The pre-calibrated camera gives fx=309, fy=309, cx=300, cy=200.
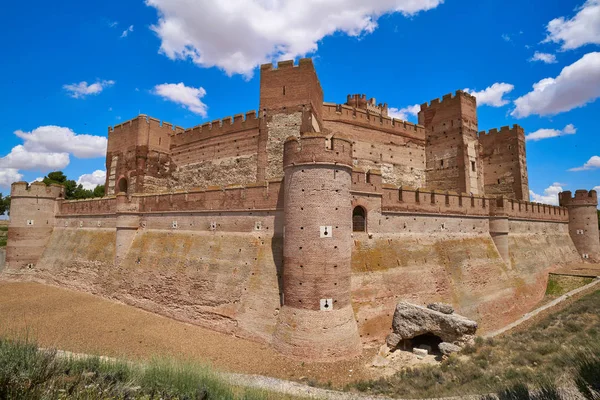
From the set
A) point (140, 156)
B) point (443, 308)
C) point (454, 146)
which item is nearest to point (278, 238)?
point (443, 308)

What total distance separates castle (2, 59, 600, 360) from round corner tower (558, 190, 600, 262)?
0.11 meters

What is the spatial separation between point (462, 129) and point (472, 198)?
8949 mm

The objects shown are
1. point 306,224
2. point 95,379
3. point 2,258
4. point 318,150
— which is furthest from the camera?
point 2,258

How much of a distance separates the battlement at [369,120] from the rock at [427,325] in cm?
1519

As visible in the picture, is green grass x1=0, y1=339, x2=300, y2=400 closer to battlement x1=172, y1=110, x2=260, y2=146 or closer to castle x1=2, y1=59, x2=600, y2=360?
castle x1=2, y1=59, x2=600, y2=360

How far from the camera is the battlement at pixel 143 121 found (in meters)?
25.7

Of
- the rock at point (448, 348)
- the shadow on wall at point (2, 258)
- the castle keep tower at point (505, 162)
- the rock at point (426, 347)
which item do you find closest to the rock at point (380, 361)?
the rock at point (426, 347)

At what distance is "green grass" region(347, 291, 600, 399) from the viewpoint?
26.5ft

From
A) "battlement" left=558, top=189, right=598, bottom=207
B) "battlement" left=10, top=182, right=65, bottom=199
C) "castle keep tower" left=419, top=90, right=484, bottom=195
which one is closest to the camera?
"battlement" left=10, top=182, right=65, bottom=199

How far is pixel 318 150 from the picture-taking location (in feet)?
40.9

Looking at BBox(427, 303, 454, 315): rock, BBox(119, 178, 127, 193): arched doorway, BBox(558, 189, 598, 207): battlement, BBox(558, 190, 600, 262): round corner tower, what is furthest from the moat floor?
BBox(558, 189, 598, 207): battlement

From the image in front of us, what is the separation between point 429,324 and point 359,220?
5262 millimetres

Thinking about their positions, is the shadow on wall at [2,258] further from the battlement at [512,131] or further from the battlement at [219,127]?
the battlement at [512,131]

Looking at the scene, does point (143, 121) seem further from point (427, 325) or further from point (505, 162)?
point (505, 162)
